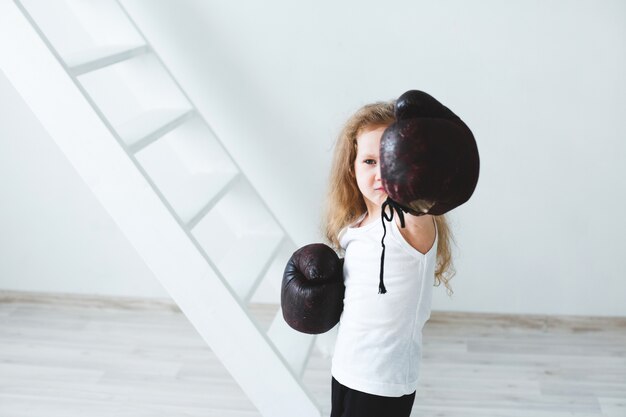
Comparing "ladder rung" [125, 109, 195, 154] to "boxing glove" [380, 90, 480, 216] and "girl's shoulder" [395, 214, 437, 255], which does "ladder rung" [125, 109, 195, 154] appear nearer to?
"girl's shoulder" [395, 214, 437, 255]

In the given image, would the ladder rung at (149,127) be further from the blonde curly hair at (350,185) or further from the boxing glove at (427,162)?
the boxing glove at (427,162)

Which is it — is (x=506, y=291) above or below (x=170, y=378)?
below

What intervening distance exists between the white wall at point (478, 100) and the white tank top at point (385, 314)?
42.9 inches

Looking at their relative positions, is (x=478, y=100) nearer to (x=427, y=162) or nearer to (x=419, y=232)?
(x=419, y=232)

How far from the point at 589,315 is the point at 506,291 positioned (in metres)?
0.31

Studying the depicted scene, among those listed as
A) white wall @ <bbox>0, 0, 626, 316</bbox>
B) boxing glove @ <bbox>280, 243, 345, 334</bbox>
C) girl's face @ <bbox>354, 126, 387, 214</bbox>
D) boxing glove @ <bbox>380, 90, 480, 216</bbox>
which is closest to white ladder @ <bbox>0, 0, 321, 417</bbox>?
white wall @ <bbox>0, 0, 626, 316</bbox>

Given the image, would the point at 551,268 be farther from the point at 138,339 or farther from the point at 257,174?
the point at 138,339

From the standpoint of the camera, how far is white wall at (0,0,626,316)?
268cm

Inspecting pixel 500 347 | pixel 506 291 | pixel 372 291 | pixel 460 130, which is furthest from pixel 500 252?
pixel 460 130

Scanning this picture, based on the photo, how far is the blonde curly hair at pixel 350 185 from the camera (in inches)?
70.4

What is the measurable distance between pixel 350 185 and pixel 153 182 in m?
0.68

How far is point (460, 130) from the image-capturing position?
1420 millimetres

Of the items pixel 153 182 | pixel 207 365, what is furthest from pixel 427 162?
pixel 207 365

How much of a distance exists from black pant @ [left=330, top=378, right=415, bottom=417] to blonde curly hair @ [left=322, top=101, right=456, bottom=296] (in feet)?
1.06
